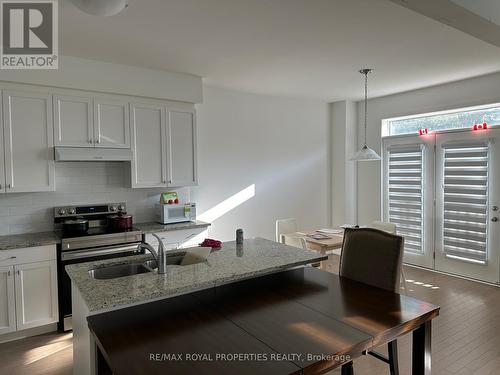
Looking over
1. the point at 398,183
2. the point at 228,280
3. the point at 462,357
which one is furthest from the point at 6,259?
the point at 398,183

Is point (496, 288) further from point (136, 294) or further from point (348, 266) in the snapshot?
point (136, 294)

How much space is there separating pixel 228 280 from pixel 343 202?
14.1ft

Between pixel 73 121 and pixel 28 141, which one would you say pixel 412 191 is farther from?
pixel 28 141

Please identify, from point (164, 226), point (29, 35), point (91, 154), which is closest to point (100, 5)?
point (29, 35)

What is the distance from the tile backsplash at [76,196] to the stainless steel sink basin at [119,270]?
184cm

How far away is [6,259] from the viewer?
3076 millimetres

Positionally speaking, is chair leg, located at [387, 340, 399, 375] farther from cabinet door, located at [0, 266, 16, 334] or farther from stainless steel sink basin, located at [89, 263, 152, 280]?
cabinet door, located at [0, 266, 16, 334]

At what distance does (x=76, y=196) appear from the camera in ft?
12.7

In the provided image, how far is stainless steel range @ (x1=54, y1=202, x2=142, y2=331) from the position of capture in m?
3.29

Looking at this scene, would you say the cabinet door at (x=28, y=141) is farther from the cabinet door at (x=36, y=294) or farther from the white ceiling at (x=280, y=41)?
the cabinet door at (x=36, y=294)

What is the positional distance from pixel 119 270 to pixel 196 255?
1.69ft

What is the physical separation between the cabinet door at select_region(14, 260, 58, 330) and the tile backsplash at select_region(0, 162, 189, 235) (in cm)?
64

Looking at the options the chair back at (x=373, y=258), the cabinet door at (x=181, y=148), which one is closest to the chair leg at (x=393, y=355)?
the chair back at (x=373, y=258)

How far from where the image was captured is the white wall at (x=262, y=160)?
476 centimetres
